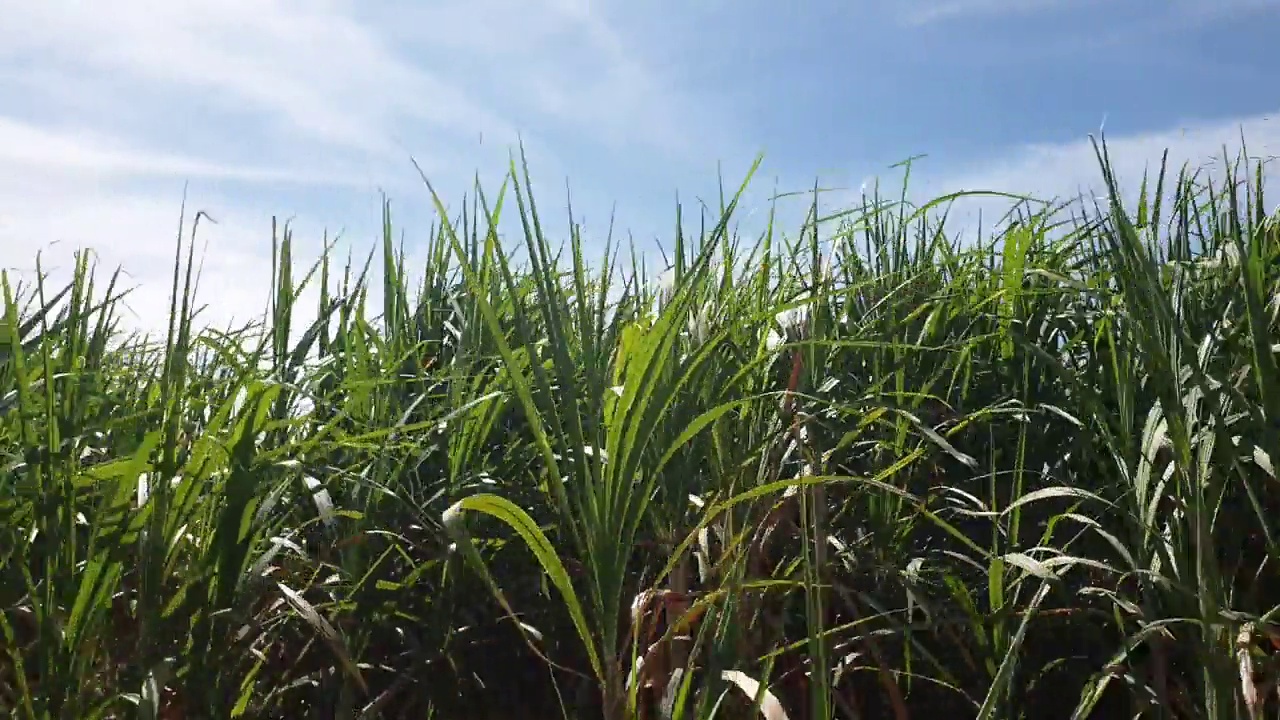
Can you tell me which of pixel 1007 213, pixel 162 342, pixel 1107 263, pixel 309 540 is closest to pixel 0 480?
pixel 309 540

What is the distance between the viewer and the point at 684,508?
4.78 feet

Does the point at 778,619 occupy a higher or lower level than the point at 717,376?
lower

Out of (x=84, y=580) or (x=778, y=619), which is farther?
(x=778, y=619)

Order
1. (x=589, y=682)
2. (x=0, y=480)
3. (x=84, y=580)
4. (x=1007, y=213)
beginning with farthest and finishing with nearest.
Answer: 1. (x=1007, y=213)
2. (x=589, y=682)
3. (x=0, y=480)
4. (x=84, y=580)

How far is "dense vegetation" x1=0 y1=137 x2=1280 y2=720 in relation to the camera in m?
1.23

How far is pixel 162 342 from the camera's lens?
2.43 metres

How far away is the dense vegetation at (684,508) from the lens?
1.23 m

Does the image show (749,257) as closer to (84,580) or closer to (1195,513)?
(1195,513)

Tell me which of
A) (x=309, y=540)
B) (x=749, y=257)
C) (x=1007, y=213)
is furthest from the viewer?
(x=1007, y=213)

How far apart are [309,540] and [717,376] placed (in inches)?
28.3

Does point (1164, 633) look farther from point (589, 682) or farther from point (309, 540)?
point (309, 540)

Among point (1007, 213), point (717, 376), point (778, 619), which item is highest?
point (1007, 213)

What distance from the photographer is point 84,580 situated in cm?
123

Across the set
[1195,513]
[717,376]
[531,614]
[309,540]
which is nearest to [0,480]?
[309,540]
